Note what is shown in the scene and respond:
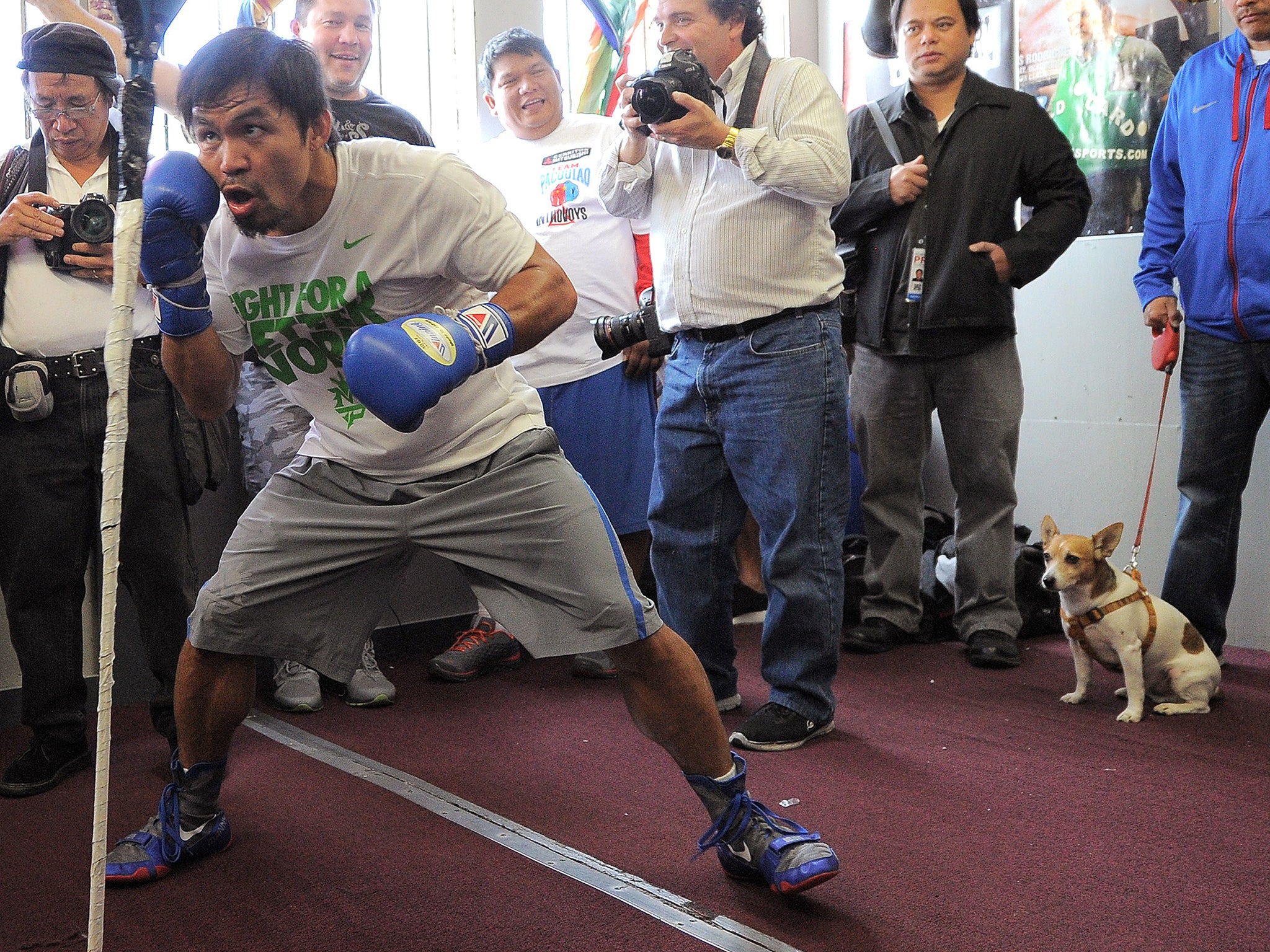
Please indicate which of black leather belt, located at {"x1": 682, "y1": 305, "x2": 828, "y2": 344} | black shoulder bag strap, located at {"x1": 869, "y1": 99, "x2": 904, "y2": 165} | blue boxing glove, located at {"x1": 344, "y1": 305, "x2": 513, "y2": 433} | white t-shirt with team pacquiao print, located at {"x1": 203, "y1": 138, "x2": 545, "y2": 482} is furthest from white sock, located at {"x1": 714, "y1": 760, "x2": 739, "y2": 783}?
black shoulder bag strap, located at {"x1": 869, "y1": 99, "x2": 904, "y2": 165}

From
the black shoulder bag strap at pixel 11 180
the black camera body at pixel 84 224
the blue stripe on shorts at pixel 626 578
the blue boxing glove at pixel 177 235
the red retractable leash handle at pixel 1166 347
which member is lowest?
the blue stripe on shorts at pixel 626 578

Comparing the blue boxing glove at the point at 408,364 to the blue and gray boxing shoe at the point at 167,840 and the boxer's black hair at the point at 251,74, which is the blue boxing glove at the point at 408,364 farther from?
the blue and gray boxing shoe at the point at 167,840

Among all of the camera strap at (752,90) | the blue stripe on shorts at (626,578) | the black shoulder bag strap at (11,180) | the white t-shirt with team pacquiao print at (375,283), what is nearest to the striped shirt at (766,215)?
the camera strap at (752,90)

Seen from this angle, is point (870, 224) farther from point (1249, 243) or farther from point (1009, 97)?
point (1249, 243)

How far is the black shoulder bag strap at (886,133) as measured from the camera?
3.34 m

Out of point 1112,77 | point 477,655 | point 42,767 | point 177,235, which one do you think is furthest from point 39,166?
point 1112,77

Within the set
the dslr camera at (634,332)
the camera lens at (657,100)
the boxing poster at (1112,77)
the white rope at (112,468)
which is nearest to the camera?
the white rope at (112,468)

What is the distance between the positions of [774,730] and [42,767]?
1497 mm

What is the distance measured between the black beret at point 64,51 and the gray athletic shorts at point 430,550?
3.77 feet

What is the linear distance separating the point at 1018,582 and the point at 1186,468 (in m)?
0.65

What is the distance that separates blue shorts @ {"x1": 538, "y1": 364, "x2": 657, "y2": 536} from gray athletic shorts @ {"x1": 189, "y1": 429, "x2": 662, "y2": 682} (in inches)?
56.1

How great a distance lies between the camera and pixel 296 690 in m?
2.98

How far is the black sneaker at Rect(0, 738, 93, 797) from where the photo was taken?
240 centimetres

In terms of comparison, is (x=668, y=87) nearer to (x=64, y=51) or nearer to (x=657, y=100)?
(x=657, y=100)
